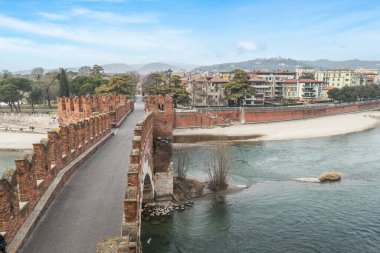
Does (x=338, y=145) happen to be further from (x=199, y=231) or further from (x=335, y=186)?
(x=199, y=231)

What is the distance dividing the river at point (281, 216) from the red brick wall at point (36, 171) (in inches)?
351

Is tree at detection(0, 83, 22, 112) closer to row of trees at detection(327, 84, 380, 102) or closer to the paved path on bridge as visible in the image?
the paved path on bridge

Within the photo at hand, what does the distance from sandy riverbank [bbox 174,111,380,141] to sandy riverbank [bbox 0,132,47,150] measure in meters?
26.8

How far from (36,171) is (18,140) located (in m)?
61.3

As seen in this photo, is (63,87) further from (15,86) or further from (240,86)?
(240,86)

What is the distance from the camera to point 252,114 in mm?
88812

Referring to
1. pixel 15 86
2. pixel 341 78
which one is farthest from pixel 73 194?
pixel 341 78

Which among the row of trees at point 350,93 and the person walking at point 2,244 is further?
the row of trees at point 350,93

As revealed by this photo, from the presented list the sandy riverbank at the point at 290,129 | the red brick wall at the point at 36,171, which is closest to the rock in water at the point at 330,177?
the red brick wall at the point at 36,171

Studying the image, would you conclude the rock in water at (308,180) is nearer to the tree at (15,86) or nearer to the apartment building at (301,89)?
the tree at (15,86)

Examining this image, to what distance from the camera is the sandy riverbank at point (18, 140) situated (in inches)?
2576

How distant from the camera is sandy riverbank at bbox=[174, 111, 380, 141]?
72625 millimetres

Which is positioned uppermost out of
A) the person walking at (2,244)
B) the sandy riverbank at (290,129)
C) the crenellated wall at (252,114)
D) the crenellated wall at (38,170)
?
the crenellated wall at (38,170)

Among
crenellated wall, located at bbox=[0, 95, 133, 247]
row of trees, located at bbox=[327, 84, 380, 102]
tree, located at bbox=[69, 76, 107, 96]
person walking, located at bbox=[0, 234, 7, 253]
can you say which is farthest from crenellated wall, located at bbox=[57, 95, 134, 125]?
row of trees, located at bbox=[327, 84, 380, 102]
